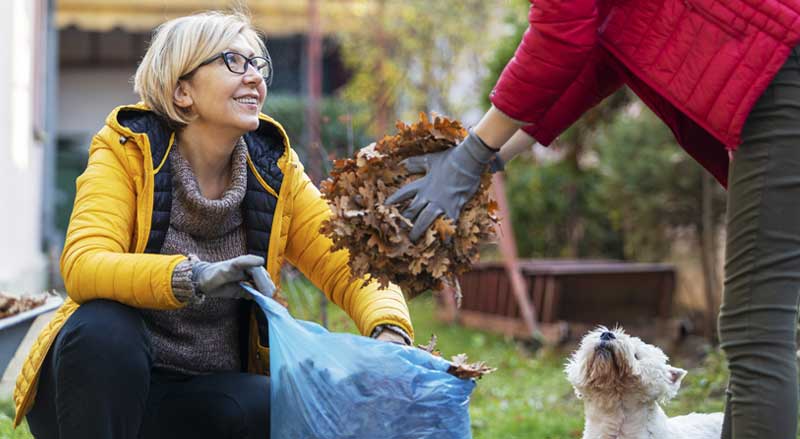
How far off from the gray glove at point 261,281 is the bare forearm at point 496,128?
0.62 meters

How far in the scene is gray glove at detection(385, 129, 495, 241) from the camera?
8.25 feet

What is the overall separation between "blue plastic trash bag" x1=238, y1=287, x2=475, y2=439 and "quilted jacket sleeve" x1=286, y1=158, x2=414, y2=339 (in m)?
0.25

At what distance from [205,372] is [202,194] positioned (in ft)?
1.62

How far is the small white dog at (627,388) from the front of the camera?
10.3 feet

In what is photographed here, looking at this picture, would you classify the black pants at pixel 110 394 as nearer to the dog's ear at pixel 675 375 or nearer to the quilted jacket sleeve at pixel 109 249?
the quilted jacket sleeve at pixel 109 249

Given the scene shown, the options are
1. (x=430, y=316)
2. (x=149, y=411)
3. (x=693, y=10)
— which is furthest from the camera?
(x=430, y=316)

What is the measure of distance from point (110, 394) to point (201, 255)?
0.48m

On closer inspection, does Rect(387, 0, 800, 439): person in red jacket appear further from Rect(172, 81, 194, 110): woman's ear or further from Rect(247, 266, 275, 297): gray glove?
Rect(172, 81, 194, 110): woman's ear

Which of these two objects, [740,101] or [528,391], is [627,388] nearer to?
[740,101]

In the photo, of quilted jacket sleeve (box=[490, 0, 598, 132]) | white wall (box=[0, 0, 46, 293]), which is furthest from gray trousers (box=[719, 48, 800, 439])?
white wall (box=[0, 0, 46, 293])

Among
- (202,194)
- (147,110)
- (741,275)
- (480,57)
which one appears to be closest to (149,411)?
(202,194)

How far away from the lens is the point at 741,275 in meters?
2.30

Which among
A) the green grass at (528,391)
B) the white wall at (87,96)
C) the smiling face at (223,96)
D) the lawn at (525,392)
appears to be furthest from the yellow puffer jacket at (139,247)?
the white wall at (87,96)

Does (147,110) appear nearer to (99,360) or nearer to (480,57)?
(99,360)
